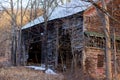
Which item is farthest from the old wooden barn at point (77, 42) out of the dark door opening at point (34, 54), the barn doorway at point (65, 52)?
the dark door opening at point (34, 54)

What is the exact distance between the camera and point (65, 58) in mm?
24562

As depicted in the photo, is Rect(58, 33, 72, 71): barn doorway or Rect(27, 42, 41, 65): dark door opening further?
Rect(27, 42, 41, 65): dark door opening

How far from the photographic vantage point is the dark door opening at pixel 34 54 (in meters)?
30.4

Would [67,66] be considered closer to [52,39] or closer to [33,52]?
[52,39]

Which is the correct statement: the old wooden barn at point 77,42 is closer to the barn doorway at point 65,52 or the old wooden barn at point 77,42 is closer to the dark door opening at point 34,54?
the barn doorway at point 65,52

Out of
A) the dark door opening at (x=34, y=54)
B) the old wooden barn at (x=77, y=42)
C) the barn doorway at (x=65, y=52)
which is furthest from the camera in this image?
the dark door opening at (x=34, y=54)

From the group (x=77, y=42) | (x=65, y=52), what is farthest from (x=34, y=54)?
(x=77, y=42)

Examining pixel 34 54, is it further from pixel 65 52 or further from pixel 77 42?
pixel 77 42

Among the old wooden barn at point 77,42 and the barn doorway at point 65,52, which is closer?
the old wooden barn at point 77,42

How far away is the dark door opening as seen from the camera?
30366 mm

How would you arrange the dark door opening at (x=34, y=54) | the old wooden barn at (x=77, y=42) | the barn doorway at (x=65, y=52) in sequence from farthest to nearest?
the dark door opening at (x=34, y=54)
the barn doorway at (x=65, y=52)
the old wooden barn at (x=77, y=42)

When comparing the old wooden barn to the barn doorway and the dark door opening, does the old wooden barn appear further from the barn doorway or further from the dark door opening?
the dark door opening

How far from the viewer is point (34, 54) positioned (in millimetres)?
31031

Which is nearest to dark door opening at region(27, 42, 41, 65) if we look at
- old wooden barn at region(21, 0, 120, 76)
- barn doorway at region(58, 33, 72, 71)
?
old wooden barn at region(21, 0, 120, 76)
